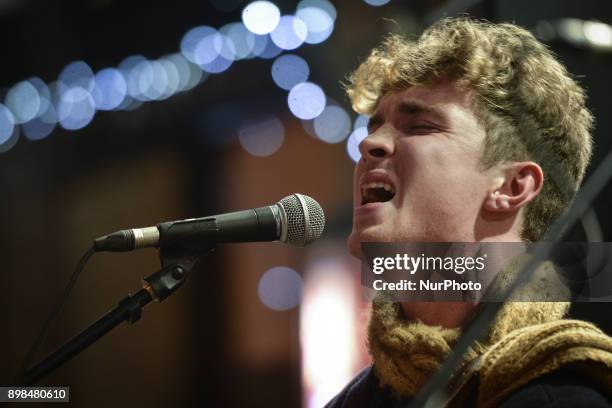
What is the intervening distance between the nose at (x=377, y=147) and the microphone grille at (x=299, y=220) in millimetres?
201

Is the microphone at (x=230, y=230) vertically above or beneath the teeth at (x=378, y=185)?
beneath

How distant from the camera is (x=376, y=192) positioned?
1429 mm

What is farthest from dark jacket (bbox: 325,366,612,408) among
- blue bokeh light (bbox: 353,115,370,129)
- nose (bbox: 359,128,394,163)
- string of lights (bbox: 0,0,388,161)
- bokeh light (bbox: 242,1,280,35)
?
bokeh light (bbox: 242,1,280,35)

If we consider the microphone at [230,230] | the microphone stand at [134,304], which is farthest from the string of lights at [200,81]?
the microphone stand at [134,304]

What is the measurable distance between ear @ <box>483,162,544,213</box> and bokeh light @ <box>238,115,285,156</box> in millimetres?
1259

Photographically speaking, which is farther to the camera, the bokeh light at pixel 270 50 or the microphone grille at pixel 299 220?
the bokeh light at pixel 270 50

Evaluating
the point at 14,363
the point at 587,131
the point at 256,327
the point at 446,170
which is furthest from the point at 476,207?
the point at 256,327

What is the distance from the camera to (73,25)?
222cm

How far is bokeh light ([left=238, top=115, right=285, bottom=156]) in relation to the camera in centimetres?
254

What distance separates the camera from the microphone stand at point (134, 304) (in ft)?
3.98

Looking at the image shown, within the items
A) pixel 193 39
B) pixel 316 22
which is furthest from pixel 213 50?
pixel 316 22

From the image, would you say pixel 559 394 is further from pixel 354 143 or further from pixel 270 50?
pixel 270 50

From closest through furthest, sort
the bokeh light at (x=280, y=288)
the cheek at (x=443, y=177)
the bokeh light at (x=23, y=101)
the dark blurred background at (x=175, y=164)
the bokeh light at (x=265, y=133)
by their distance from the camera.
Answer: the cheek at (x=443, y=177), the dark blurred background at (x=175, y=164), the bokeh light at (x=23, y=101), the bokeh light at (x=265, y=133), the bokeh light at (x=280, y=288)

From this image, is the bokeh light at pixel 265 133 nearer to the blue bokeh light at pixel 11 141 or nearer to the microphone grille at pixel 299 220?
the blue bokeh light at pixel 11 141
